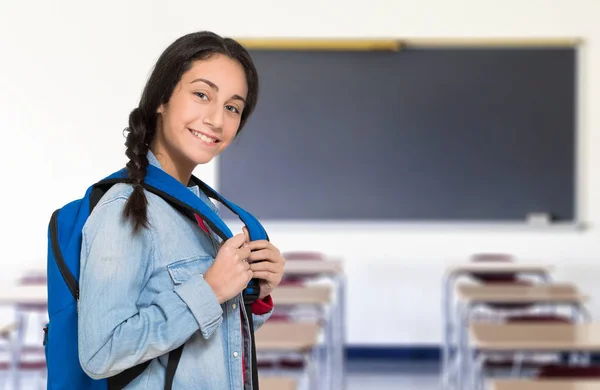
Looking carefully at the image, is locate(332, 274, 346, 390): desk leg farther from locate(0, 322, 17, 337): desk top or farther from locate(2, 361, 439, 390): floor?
locate(0, 322, 17, 337): desk top

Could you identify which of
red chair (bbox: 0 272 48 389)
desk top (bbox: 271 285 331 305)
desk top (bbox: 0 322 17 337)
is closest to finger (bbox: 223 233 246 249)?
desk top (bbox: 0 322 17 337)

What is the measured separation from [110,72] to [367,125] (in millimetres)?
2059

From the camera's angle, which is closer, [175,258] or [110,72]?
[175,258]

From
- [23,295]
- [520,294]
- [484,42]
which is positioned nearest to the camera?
[23,295]

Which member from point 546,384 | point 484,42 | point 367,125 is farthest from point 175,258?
point 484,42

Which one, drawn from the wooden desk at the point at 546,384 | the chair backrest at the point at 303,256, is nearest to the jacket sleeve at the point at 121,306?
the wooden desk at the point at 546,384

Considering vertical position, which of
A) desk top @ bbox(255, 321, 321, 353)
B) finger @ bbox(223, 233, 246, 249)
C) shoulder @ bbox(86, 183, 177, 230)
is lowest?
desk top @ bbox(255, 321, 321, 353)

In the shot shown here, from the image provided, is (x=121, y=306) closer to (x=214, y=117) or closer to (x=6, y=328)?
(x=214, y=117)

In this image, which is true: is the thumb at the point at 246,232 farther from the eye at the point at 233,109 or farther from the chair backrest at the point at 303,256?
the chair backrest at the point at 303,256

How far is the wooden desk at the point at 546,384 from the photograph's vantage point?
A: 91.1 inches

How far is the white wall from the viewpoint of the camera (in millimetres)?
5902

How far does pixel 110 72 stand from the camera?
5934 millimetres

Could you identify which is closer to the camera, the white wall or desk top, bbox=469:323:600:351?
desk top, bbox=469:323:600:351

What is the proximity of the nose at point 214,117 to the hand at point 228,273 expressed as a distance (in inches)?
7.1
